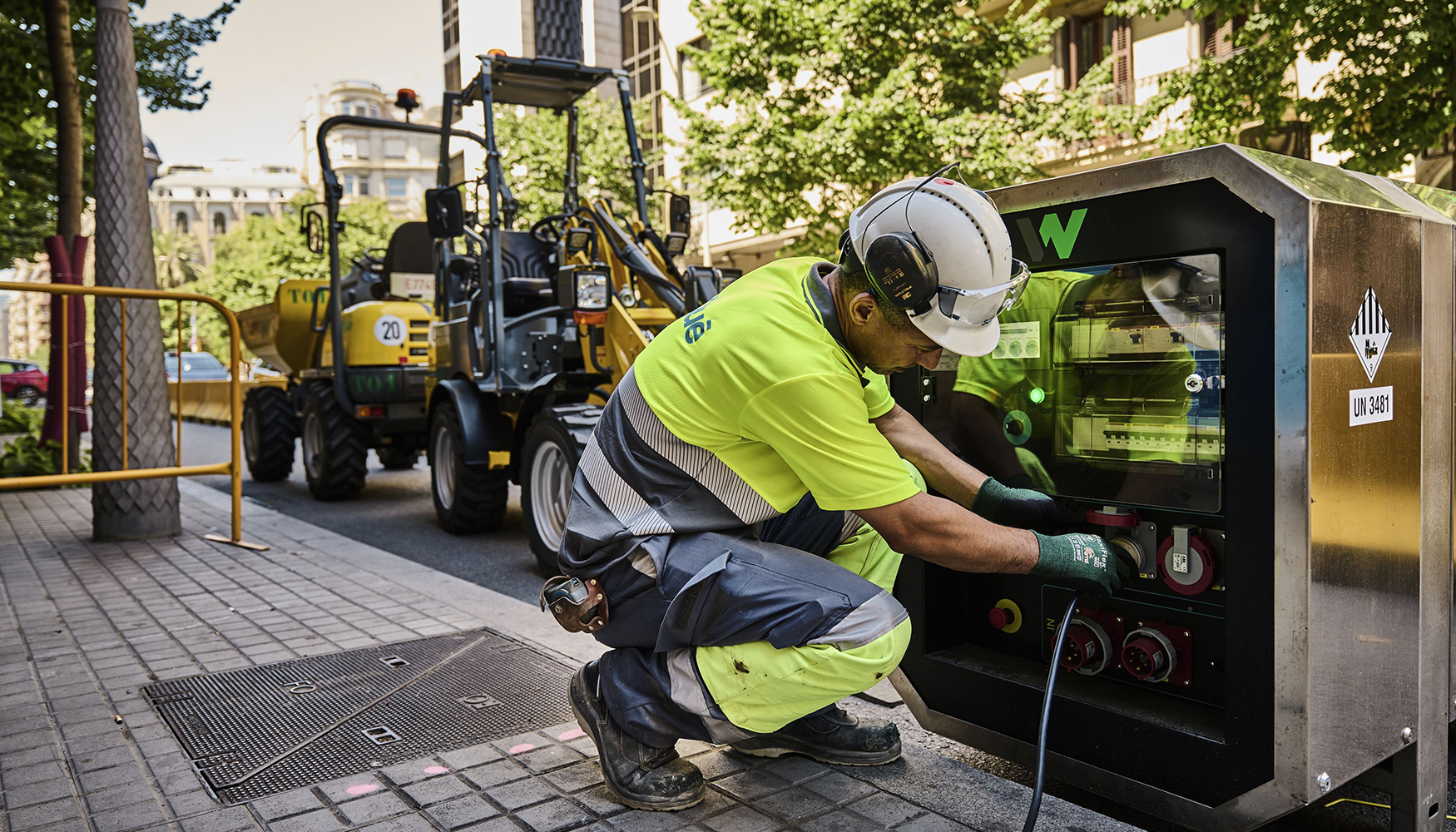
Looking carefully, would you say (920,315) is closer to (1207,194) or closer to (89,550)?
(1207,194)

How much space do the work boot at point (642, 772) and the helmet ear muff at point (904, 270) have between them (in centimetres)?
125

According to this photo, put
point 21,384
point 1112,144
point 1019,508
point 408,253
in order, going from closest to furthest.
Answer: point 1019,508
point 408,253
point 1112,144
point 21,384

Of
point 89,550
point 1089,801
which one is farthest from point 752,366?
point 89,550

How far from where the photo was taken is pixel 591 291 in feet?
20.3

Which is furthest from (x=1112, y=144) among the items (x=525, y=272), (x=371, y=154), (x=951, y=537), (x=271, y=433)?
(x=371, y=154)

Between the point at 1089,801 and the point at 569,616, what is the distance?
149cm

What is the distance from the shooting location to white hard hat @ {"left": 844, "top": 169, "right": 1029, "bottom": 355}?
2316 mm

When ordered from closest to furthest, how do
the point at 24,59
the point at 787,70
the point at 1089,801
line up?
the point at 1089,801 < the point at 24,59 < the point at 787,70

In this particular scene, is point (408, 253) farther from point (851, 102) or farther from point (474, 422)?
point (851, 102)

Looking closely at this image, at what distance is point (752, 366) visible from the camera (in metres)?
2.38

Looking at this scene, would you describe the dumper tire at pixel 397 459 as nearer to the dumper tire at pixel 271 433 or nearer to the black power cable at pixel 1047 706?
the dumper tire at pixel 271 433

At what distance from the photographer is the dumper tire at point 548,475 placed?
233 inches

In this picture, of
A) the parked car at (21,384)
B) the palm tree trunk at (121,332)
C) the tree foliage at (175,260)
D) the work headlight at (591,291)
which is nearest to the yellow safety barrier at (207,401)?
the parked car at (21,384)

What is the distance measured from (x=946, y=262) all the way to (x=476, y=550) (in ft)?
17.1
